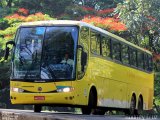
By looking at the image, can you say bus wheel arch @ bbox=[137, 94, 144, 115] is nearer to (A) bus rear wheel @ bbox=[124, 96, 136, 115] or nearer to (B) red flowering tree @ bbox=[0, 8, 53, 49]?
(A) bus rear wheel @ bbox=[124, 96, 136, 115]

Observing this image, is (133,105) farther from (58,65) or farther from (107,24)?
(58,65)

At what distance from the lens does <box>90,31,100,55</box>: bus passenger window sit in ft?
49.1

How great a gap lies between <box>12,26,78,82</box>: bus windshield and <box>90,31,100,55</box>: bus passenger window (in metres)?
1.12

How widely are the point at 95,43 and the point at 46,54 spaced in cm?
203

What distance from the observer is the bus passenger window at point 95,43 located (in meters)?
15.0

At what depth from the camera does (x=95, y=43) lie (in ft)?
50.0

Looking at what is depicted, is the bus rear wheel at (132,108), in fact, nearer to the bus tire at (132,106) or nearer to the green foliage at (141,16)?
the bus tire at (132,106)

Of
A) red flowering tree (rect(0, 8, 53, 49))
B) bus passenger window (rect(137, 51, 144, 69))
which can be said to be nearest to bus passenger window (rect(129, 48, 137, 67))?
bus passenger window (rect(137, 51, 144, 69))

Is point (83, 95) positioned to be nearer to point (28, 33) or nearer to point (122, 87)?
point (28, 33)

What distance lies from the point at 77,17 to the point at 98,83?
487 inches

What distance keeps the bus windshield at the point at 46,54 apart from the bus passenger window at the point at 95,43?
1.12 m

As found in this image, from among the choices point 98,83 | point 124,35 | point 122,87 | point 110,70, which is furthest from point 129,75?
point 124,35

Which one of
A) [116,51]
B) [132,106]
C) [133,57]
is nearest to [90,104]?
[116,51]

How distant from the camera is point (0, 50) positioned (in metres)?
22.8
